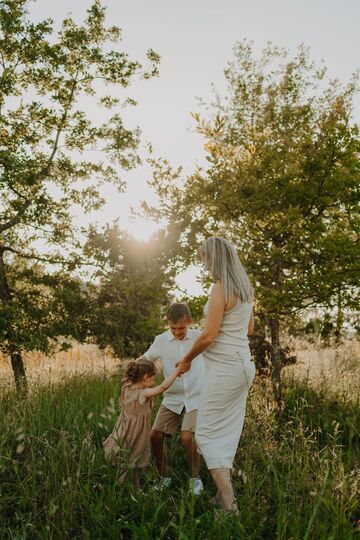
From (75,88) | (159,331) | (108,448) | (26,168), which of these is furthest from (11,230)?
(108,448)

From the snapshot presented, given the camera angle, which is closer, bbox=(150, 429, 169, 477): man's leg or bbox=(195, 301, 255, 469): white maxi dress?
bbox=(195, 301, 255, 469): white maxi dress

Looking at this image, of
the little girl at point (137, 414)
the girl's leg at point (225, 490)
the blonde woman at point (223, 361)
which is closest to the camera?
the girl's leg at point (225, 490)

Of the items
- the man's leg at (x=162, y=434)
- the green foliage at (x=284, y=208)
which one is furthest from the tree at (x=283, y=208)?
the man's leg at (x=162, y=434)

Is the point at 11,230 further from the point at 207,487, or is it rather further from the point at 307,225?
the point at 207,487

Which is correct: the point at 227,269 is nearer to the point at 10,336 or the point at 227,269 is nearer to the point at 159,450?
the point at 159,450

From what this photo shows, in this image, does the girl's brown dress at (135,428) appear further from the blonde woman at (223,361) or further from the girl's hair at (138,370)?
the blonde woman at (223,361)

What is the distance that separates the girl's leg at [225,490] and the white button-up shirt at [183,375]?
823mm

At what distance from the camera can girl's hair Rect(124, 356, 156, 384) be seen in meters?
4.15

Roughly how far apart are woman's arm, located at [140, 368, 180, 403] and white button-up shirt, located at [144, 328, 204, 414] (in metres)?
0.47

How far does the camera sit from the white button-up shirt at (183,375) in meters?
4.45

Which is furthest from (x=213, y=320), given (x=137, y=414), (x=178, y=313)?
(x=137, y=414)

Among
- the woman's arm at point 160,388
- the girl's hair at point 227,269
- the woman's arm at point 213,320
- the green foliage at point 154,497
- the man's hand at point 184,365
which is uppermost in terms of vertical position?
the girl's hair at point 227,269

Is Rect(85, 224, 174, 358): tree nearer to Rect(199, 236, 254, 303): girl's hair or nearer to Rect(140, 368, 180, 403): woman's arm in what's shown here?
Rect(140, 368, 180, 403): woman's arm

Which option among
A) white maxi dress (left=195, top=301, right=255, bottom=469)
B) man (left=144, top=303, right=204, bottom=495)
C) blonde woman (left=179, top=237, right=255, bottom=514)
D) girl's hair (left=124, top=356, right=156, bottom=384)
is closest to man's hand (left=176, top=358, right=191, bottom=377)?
blonde woman (left=179, top=237, right=255, bottom=514)
